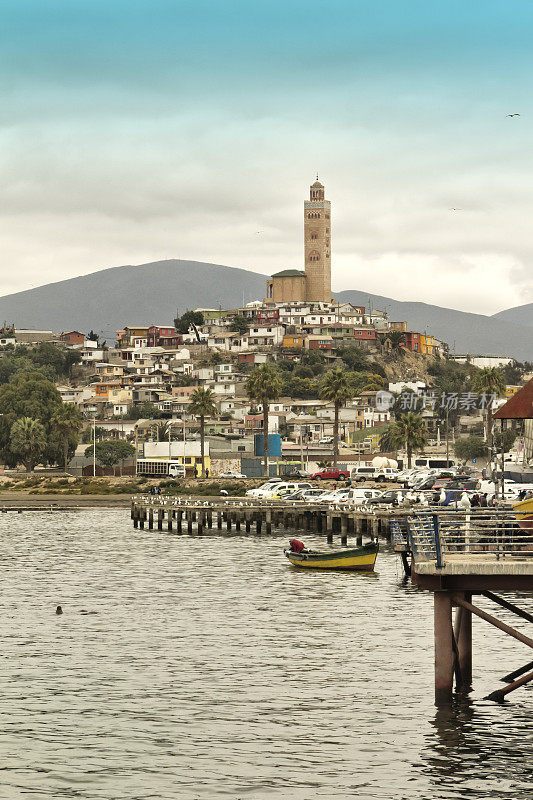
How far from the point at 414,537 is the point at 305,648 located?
12909 mm

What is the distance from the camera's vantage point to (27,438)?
176000mm

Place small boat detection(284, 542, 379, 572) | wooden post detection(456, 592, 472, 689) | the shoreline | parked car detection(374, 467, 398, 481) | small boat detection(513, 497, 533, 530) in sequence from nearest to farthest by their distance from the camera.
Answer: small boat detection(513, 497, 533, 530), wooden post detection(456, 592, 472, 689), small boat detection(284, 542, 379, 572), parked car detection(374, 467, 398, 481), the shoreline

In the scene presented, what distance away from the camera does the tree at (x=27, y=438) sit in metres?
176

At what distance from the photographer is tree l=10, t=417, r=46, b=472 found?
176 meters

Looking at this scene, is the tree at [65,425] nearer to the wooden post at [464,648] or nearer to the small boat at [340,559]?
the small boat at [340,559]

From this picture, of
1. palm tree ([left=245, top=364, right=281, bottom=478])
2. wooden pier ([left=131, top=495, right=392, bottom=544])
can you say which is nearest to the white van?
palm tree ([left=245, top=364, right=281, bottom=478])

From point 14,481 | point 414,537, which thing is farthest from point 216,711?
point 14,481

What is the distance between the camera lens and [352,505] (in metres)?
89.4

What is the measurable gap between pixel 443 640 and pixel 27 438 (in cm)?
15164

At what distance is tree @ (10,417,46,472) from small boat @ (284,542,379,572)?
114 m

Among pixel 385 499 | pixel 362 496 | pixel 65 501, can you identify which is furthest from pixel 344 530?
pixel 65 501

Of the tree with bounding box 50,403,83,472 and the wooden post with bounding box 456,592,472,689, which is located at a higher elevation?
Result: the tree with bounding box 50,403,83,472

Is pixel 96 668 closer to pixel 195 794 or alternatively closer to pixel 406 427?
pixel 195 794

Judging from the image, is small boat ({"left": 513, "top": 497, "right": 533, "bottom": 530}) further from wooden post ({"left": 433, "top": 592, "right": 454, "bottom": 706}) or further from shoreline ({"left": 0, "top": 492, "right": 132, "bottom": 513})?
shoreline ({"left": 0, "top": 492, "right": 132, "bottom": 513})
